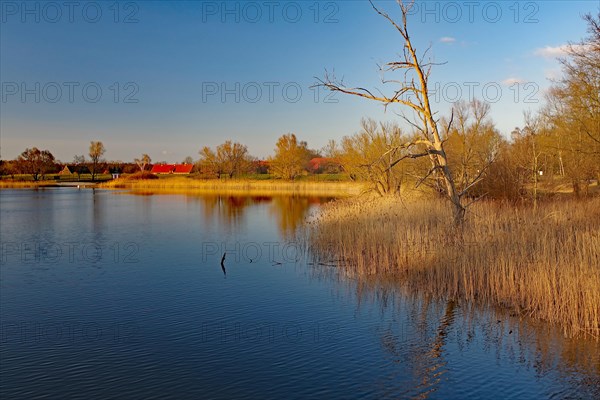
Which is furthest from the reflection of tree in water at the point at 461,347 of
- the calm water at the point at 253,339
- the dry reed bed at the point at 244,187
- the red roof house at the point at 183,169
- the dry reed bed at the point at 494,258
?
the red roof house at the point at 183,169

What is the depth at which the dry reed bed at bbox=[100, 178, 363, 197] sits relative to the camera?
50.7 metres

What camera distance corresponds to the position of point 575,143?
2041 cm

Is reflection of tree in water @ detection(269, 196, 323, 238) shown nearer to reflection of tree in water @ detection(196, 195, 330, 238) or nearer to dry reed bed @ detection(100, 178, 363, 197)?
reflection of tree in water @ detection(196, 195, 330, 238)

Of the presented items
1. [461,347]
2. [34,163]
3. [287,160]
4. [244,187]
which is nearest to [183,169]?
[34,163]

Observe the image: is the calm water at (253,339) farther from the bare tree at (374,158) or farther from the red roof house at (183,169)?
the red roof house at (183,169)

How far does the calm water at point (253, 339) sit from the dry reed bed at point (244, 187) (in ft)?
117

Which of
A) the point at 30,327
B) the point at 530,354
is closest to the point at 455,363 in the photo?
the point at 530,354

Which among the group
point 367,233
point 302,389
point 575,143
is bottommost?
point 302,389

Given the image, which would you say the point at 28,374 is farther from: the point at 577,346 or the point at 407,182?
the point at 407,182

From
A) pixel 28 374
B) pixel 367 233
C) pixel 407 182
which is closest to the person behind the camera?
pixel 28 374

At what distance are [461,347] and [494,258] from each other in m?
3.35

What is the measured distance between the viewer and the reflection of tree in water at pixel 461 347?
6.17 m

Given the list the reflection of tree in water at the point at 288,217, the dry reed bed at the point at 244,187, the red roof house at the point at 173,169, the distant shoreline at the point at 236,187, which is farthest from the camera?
the red roof house at the point at 173,169

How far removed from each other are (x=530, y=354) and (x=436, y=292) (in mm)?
3304
